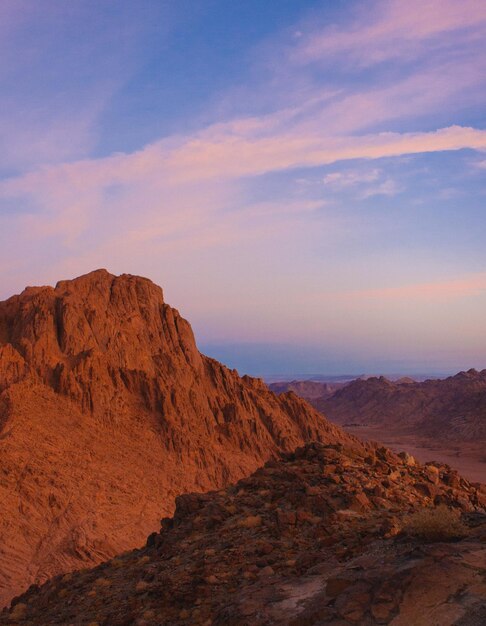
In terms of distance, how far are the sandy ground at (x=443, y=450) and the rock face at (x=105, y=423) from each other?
19.3 meters

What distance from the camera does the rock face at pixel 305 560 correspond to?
6209mm

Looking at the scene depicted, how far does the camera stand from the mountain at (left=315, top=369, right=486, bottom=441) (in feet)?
234

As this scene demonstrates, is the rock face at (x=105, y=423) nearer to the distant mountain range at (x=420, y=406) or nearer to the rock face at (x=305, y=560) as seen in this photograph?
the rock face at (x=305, y=560)

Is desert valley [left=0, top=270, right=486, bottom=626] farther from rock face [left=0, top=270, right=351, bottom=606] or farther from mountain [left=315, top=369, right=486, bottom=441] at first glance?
mountain [left=315, top=369, right=486, bottom=441]

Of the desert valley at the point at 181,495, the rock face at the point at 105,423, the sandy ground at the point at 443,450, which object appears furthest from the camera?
the sandy ground at the point at 443,450

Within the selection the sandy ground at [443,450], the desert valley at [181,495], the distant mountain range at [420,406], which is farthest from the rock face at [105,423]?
the distant mountain range at [420,406]

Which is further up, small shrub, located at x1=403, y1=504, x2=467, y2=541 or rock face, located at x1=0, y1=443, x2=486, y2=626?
small shrub, located at x1=403, y1=504, x2=467, y2=541

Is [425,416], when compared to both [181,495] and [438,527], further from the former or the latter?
[438,527]

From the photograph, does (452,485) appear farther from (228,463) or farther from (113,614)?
(228,463)

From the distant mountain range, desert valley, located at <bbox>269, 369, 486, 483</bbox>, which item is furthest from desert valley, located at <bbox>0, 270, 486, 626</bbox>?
the distant mountain range

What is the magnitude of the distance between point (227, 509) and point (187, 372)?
18819 millimetres

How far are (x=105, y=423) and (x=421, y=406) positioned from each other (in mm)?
70422

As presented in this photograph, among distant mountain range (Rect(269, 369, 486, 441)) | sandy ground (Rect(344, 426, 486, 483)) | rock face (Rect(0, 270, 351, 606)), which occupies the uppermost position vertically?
rock face (Rect(0, 270, 351, 606))

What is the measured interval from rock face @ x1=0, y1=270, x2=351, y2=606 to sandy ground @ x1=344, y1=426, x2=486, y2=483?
63.4 ft
